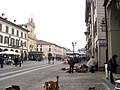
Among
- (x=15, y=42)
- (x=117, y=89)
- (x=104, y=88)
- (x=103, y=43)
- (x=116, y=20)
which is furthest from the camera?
(x=15, y=42)

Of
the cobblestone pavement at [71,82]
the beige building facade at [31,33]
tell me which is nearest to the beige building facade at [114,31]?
the cobblestone pavement at [71,82]

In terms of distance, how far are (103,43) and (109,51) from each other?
6.54m

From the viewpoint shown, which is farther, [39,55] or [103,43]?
[39,55]

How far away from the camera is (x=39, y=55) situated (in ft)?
267

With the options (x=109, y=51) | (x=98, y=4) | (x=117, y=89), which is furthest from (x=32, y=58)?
(x=117, y=89)

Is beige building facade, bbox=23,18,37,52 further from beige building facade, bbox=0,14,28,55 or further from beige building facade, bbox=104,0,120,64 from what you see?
beige building facade, bbox=104,0,120,64

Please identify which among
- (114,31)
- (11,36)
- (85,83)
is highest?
(11,36)

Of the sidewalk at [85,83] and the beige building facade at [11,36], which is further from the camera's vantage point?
the beige building facade at [11,36]

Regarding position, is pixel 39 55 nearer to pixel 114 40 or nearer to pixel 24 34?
pixel 24 34

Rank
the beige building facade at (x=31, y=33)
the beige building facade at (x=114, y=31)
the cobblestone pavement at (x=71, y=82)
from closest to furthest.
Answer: the cobblestone pavement at (x=71, y=82), the beige building facade at (x=114, y=31), the beige building facade at (x=31, y=33)

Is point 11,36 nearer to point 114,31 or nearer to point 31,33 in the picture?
point 31,33

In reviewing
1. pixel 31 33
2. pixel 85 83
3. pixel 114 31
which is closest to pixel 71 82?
pixel 85 83

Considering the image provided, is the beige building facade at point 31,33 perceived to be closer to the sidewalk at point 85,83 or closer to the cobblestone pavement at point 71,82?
the cobblestone pavement at point 71,82

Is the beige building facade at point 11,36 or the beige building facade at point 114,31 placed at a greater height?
the beige building facade at point 11,36
